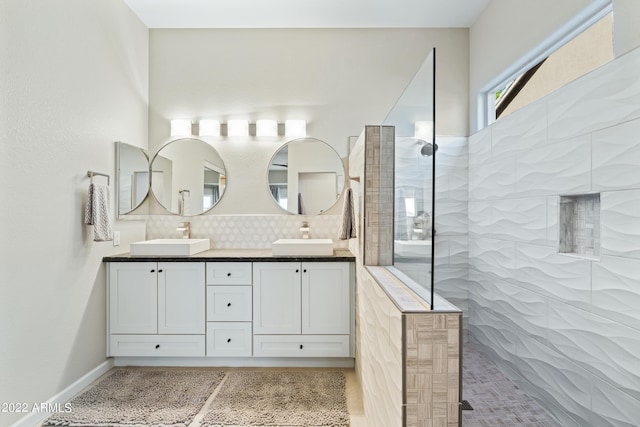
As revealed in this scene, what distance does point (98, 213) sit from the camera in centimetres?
242

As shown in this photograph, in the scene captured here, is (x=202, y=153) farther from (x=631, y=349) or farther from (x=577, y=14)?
(x=631, y=349)

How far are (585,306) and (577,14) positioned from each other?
161 centimetres

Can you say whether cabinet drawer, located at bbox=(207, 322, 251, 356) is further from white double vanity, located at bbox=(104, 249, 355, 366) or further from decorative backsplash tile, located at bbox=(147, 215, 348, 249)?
decorative backsplash tile, located at bbox=(147, 215, 348, 249)

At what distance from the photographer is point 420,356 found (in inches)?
45.8

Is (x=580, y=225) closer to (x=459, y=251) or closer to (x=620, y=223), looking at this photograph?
(x=620, y=223)

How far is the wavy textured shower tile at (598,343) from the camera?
149 centimetres

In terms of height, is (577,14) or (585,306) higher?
(577,14)

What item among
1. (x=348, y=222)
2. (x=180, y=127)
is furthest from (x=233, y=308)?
(x=180, y=127)

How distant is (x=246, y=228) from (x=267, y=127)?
0.96 metres

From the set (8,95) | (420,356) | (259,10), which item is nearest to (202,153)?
(259,10)

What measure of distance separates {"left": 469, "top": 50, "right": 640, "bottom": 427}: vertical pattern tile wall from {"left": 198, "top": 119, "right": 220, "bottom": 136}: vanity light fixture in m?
2.38

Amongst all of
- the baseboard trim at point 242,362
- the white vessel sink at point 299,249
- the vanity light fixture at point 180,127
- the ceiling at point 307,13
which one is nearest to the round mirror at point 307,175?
the white vessel sink at point 299,249

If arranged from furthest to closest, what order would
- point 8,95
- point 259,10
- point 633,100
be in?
point 259,10
point 8,95
point 633,100

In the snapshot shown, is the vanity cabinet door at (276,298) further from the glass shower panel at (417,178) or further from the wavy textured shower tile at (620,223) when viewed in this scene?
the wavy textured shower tile at (620,223)
